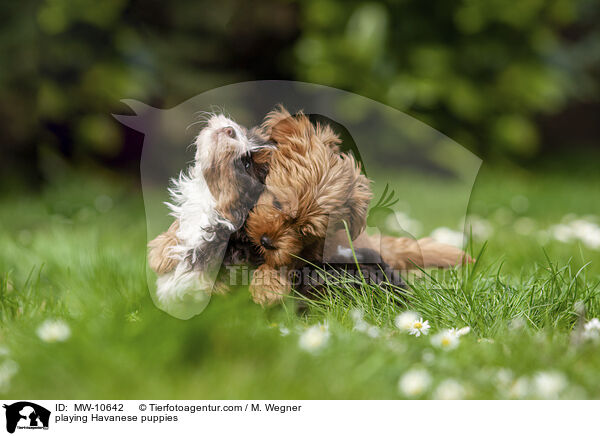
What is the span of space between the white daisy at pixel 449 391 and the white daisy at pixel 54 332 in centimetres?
90

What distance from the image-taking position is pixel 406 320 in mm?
1566

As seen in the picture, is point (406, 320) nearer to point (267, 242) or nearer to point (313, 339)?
point (313, 339)

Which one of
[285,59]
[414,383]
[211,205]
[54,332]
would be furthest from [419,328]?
[285,59]

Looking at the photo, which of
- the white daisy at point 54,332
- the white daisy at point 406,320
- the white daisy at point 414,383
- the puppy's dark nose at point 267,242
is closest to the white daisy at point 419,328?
the white daisy at point 406,320

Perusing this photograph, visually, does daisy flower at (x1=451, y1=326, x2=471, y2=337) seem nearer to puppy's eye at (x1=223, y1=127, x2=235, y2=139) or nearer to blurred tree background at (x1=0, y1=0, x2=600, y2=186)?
puppy's eye at (x1=223, y1=127, x2=235, y2=139)

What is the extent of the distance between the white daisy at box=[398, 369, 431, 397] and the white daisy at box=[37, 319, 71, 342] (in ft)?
2.69

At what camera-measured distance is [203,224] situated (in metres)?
1.55

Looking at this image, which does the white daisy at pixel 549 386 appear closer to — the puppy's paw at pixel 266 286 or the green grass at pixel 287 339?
the green grass at pixel 287 339

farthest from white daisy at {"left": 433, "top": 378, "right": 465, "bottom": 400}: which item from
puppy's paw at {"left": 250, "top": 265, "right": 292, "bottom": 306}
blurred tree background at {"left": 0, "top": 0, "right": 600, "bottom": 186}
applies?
blurred tree background at {"left": 0, "top": 0, "right": 600, "bottom": 186}

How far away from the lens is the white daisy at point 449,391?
1245 mm

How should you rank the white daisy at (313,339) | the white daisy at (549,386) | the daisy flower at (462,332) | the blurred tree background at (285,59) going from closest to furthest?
the white daisy at (549,386) < the white daisy at (313,339) < the daisy flower at (462,332) < the blurred tree background at (285,59)

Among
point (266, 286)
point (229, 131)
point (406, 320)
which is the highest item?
point (229, 131)

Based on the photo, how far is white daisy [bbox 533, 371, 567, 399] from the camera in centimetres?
123
